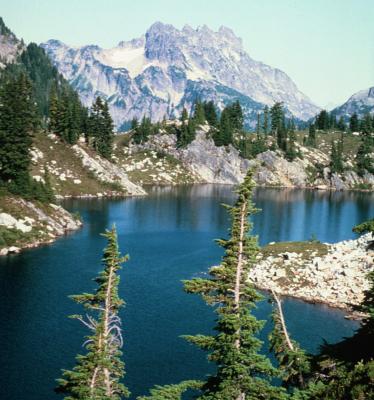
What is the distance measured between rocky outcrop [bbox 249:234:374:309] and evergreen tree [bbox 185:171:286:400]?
1850 inches

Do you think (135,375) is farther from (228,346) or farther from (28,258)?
(28,258)

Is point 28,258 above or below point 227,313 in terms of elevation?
below

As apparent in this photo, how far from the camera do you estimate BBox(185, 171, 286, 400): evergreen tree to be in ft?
91.5

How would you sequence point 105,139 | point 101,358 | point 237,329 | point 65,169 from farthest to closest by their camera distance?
point 105,139
point 65,169
point 101,358
point 237,329

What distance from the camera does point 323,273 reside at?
3157 inches

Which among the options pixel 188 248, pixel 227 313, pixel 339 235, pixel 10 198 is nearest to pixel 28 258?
pixel 10 198

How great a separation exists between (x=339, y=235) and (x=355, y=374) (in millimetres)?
106872

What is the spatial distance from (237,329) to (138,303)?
143ft

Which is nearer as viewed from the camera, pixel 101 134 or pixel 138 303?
pixel 138 303

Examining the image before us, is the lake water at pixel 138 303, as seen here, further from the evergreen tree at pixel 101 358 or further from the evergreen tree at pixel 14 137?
the evergreen tree at pixel 14 137

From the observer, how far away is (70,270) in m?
83.1

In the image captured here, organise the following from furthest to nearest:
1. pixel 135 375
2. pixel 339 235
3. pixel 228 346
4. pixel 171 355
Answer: pixel 339 235 < pixel 171 355 < pixel 135 375 < pixel 228 346

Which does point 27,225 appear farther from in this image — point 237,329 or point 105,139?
point 105,139

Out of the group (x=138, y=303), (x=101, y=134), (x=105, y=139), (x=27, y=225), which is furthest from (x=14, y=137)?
(x=105, y=139)
